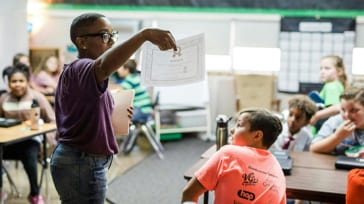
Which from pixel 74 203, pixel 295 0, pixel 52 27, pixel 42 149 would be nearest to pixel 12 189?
pixel 42 149

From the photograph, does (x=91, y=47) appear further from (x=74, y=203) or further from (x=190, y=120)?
(x=190, y=120)

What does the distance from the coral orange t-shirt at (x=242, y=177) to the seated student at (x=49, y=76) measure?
162 inches

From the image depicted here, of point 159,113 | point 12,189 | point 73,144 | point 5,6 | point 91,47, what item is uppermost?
point 5,6

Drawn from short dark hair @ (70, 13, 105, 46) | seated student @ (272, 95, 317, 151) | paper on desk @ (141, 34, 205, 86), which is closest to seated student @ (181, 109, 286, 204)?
paper on desk @ (141, 34, 205, 86)

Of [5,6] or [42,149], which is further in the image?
[5,6]

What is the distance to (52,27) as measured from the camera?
693 cm

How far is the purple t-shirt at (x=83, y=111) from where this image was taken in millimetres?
1610

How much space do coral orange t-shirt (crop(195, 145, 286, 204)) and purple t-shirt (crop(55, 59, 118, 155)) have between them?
41 cm

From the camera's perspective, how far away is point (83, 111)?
166 centimetres

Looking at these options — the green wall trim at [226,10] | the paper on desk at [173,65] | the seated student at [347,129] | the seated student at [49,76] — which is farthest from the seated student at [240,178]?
the green wall trim at [226,10]

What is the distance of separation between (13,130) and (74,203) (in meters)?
1.82

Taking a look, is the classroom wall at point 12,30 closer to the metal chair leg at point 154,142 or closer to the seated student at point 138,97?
the seated student at point 138,97

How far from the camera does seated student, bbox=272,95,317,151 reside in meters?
3.08

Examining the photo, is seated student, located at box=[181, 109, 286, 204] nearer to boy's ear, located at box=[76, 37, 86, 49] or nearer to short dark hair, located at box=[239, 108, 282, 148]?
short dark hair, located at box=[239, 108, 282, 148]
